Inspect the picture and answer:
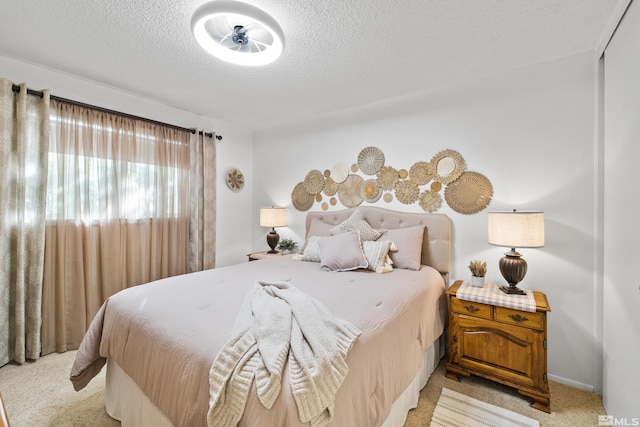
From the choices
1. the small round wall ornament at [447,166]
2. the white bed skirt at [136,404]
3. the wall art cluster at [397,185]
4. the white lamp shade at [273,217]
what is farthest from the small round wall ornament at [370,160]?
the white bed skirt at [136,404]

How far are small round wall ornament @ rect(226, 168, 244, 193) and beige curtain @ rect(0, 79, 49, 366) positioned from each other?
1877mm

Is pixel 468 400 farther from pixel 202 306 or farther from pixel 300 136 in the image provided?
pixel 300 136

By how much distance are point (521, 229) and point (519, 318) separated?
60 cm

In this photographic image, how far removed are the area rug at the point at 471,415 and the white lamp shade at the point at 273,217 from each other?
8.23 feet

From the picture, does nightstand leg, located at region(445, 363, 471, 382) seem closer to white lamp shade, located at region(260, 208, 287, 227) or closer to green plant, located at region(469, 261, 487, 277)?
green plant, located at region(469, 261, 487, 277)

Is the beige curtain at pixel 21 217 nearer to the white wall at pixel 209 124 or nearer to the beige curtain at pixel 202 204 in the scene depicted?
the white wall at pixel 209 124

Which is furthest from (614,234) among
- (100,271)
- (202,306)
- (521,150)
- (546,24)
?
(100,271)

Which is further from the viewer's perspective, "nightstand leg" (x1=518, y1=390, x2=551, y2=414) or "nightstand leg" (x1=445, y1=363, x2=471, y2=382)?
"nightstand leg" (x1=445, y1=363, x2=471, y2=382)

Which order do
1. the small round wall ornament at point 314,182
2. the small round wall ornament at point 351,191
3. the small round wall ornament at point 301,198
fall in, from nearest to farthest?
the small round wall ornament at point 351,191 → the small round wall ornament at point 314,182 → the small round wall ornament at point 301,198

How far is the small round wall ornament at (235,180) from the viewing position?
12.7ft

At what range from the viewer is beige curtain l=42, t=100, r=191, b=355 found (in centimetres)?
242

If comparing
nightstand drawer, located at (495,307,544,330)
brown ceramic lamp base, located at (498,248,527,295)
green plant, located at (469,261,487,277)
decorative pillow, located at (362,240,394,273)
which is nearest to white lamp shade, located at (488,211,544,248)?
brown ceramic lamp base, located at (498,248,527,295)

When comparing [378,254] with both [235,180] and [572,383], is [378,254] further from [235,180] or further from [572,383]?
[235,180]

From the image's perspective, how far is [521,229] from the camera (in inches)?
74.1
